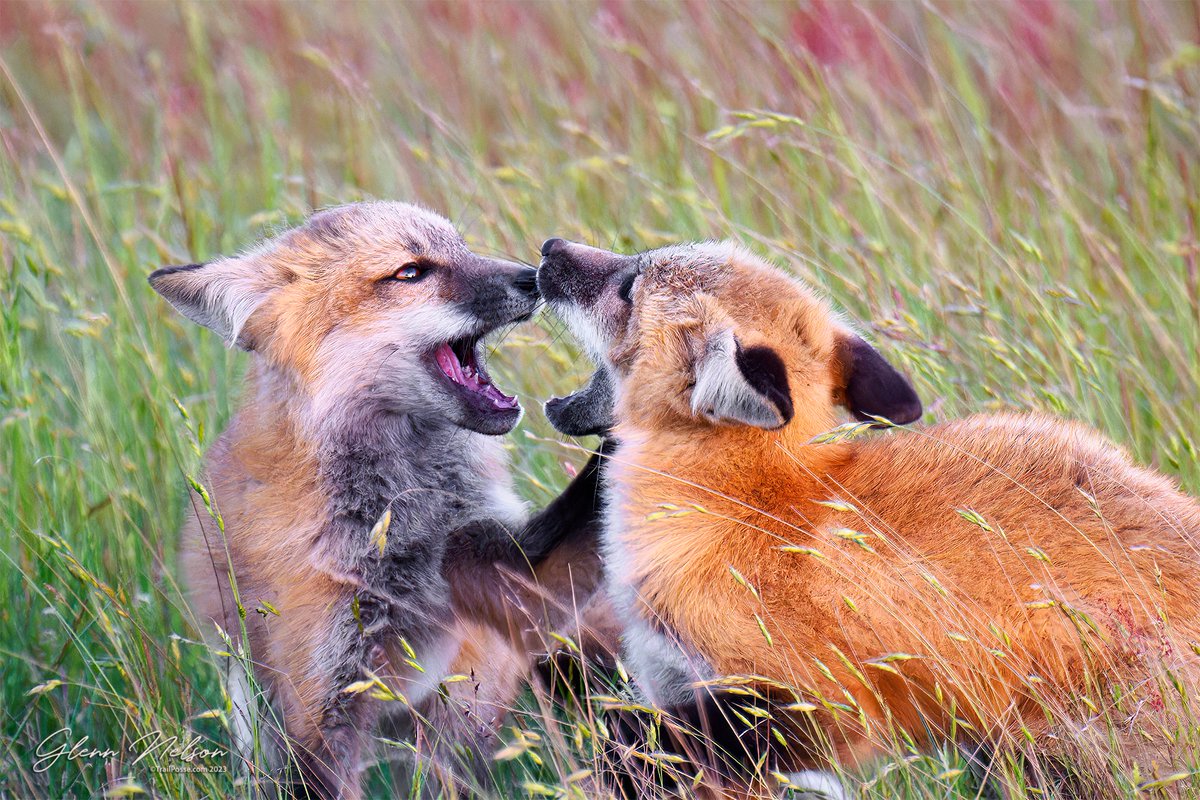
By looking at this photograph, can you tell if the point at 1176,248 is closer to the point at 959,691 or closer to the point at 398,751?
the point at 959,691

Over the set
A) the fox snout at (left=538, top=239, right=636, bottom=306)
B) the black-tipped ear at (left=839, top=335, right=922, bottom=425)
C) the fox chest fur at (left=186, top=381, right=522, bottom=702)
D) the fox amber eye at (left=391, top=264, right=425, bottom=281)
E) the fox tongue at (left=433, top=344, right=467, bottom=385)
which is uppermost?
the fox snout at (left=538, top=239, right=636, bottom=306)

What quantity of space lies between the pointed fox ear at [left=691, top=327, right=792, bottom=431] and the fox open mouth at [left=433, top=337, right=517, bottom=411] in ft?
2.96

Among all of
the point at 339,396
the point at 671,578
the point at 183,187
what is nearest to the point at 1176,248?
the point at 671,578

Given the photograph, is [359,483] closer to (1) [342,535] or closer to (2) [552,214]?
(1) [342,535]

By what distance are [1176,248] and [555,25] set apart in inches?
212

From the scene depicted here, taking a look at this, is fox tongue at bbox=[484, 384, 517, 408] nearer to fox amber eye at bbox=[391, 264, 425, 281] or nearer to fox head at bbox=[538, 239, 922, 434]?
fox head at bbox=[538, 239, 922, 434]

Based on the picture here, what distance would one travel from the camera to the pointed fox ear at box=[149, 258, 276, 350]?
3812 millimetres

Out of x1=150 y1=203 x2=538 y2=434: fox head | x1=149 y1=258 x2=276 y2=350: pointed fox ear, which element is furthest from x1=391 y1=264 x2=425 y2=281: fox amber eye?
x1=149 y1=258 x2=276 y2=350: pointed fox ear

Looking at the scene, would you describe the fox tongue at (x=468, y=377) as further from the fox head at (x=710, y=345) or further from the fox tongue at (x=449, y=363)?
the fox head at (x=710, y=345)

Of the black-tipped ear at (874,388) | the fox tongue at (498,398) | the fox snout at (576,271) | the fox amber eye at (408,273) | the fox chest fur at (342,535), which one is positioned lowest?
the fox chest fur at (342,535)

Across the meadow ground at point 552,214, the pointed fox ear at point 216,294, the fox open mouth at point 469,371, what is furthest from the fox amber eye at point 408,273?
the meadow ground at point 552,214

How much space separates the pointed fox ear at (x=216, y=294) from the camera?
381 centimetres

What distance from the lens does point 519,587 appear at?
375 centimetres

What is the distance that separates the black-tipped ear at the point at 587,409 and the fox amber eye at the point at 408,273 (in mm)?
715
